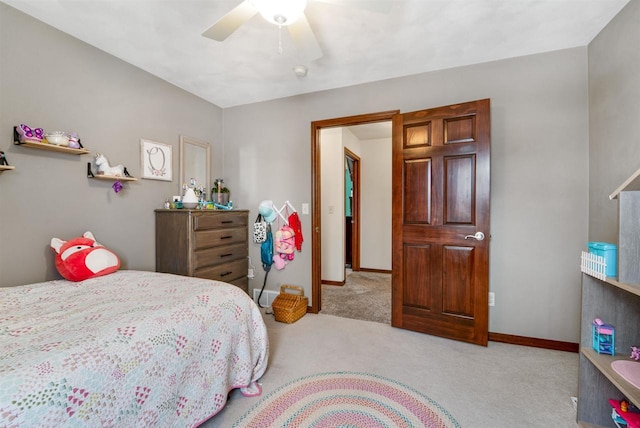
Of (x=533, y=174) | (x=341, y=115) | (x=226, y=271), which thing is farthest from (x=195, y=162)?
(x=533, y=174)

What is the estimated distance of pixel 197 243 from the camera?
99.3 inches

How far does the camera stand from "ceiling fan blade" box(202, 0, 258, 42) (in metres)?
1.36

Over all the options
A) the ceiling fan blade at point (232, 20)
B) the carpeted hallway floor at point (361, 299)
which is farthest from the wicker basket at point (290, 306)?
the ceiling fan blade at point (232, 20)

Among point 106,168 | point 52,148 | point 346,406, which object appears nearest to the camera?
point 346,406

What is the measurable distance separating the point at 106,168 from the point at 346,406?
2.45 metres

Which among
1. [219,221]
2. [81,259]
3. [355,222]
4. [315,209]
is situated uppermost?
[315,209]

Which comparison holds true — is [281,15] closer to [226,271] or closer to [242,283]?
[226,271]

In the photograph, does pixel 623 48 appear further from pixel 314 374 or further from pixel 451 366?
pixel 314 374

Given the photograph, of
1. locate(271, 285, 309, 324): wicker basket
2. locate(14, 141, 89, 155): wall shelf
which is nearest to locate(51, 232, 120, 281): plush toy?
locate(14, 141, 89, 155): wall shelf

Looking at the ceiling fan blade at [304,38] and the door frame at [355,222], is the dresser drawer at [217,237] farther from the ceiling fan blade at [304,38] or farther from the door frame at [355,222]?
the door frame at [355,222]

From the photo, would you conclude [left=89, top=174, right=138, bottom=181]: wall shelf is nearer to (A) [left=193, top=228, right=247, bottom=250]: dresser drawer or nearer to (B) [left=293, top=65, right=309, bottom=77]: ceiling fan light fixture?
(A) [left=193, top=228, right=247, bottom=250]: dresser drawer

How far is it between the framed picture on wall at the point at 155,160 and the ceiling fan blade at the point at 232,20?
1.47 meters

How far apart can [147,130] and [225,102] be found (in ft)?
3.46

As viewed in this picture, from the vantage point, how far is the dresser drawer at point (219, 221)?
8.33 ft
